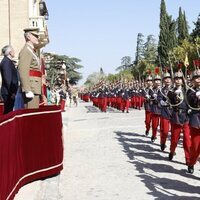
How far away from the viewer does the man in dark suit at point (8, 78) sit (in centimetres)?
991

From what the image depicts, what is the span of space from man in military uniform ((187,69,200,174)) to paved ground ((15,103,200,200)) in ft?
1.01

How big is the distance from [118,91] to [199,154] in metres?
28.3

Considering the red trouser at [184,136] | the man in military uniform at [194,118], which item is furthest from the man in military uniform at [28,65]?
the red trouser at [184,136]

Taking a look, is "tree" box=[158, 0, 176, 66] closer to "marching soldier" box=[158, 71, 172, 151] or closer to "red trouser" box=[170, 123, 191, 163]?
"marching soldier" box=[158, 71, 172, 151]

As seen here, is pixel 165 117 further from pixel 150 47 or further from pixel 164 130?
pixel 150 47

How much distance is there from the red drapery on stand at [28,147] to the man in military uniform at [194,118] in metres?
2.26

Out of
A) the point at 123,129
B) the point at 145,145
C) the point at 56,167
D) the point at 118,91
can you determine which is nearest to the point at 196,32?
the point at 118,91

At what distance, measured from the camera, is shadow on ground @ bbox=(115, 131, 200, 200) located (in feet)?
25.0

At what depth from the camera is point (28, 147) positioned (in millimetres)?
7375

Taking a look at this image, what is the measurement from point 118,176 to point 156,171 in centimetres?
82

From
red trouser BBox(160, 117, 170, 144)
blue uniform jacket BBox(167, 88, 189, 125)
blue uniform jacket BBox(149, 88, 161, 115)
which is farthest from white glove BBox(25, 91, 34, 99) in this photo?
blue uniform jacket BBox(149, 88, 161, 115)

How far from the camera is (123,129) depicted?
1842 centimetres

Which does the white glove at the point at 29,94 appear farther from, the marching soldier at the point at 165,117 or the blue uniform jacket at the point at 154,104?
the blue uniform jacket at the point at 154,104

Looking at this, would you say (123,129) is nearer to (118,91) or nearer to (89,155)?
(89,155)
